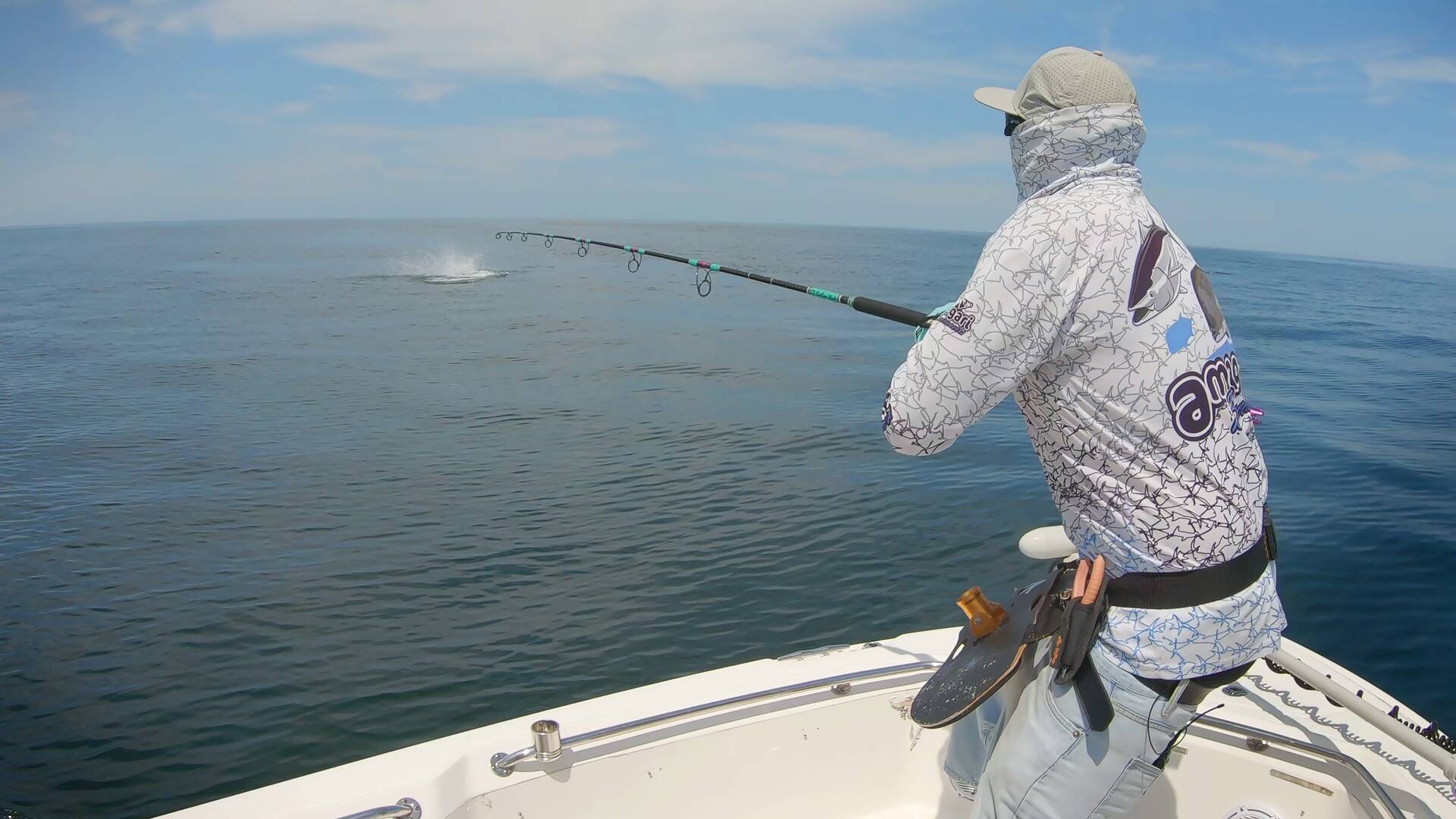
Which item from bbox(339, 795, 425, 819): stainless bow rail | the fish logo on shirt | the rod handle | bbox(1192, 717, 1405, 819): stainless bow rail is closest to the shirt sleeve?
the fish logo on shirt

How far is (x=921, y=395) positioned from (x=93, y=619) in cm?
748

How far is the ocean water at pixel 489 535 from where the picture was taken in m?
5.97

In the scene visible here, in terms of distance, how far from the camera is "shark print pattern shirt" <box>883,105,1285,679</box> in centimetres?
176

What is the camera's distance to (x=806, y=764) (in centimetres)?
323

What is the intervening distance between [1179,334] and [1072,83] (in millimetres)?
527

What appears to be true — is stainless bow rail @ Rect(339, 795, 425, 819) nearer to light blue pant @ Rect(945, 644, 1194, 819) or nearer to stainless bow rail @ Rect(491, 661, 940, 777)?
stainless bow rail @ Rect(491, 661, 940, 777)

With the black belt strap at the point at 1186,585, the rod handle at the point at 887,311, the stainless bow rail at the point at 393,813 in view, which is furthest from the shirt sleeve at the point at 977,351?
the stainless bow rail at the point at 393,813

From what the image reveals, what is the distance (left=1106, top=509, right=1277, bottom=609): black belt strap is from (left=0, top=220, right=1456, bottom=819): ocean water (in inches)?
186

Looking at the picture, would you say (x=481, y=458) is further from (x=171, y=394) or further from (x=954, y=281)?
(x=954, y=281)

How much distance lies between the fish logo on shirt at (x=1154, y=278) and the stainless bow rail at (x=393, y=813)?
7.26ft

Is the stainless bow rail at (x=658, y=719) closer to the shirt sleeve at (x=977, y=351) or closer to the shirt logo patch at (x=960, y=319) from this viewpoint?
the shirt sleeve at (x=977, y=351)

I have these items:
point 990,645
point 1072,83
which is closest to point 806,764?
point 990,645

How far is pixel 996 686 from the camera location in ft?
6.85

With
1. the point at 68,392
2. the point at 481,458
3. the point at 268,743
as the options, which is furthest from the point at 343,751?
the point at 68,392
